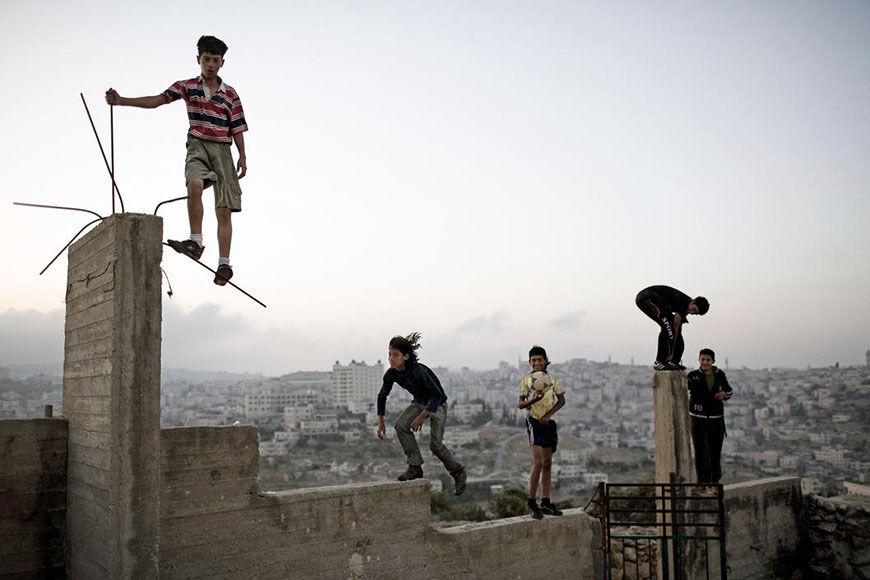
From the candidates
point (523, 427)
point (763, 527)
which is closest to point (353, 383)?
point (523, 427)

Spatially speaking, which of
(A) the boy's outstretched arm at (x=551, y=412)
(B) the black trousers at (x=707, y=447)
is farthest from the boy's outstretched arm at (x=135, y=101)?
(B) the black trousers at (x=707, y=447)

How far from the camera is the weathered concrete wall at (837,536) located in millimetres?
9492

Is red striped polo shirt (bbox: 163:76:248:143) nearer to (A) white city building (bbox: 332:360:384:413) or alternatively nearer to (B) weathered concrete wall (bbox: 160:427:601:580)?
(B) weathered concrete wall (bbox: 160:427:601:580)

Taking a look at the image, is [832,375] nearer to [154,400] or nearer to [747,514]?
[747,514]

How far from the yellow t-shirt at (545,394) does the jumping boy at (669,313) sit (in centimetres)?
166

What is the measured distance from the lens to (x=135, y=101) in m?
5.70

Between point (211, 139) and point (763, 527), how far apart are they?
8.69 m

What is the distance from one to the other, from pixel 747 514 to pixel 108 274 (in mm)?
8493

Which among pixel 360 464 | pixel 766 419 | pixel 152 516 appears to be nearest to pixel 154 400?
pixel 152 516

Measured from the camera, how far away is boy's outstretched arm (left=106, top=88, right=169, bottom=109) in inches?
220

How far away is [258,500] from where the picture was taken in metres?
5.90

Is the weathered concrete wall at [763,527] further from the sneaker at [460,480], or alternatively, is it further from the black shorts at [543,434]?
the sneaker at [460,480]

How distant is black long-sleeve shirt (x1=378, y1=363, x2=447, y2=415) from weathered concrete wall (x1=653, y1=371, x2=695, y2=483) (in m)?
2.79

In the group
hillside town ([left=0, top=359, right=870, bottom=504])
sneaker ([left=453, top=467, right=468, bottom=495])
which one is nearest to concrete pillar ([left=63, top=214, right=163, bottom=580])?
sneaker ([left=453, top=467, right=468, bottom=495])
